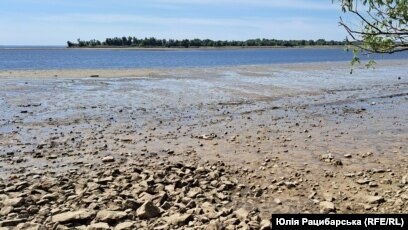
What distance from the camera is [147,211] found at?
26.0ft

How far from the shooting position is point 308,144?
13906mm

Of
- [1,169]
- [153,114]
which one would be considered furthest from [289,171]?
[153,114]

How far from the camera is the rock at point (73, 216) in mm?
7659

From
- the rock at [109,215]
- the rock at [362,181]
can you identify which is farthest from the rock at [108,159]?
the rock at [362,181]

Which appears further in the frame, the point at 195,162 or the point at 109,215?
the point at 195,162

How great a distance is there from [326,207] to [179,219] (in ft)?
9.09

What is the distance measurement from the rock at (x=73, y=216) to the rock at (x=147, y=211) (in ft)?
2.73

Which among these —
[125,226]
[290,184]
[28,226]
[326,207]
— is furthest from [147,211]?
[290,184]

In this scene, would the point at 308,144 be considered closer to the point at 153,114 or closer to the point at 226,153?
the point at 226,153

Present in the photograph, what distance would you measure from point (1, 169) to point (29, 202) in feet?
11.1
